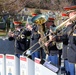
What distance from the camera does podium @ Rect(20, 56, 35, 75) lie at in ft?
27.1

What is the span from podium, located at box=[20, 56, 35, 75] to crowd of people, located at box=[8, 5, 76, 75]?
20.3 inches

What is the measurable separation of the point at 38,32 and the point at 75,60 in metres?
2.05

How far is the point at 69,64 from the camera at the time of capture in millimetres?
8242

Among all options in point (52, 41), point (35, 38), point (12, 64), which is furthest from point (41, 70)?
point (35, 38)

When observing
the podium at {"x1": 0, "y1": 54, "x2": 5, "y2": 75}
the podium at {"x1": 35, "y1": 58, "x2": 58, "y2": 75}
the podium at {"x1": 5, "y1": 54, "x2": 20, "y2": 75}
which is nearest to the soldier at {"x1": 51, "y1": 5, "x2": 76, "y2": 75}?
the podium at {"x1": 35, "y1": 58, "x2": 58, "y2": 75}

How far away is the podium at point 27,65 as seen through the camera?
8.26 m

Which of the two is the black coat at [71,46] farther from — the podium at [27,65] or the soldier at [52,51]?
the soldier at [52,51]

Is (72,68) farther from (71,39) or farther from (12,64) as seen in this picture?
(12,64)

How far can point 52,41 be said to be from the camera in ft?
30.1

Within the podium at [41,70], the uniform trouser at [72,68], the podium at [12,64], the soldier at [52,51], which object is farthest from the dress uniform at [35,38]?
the podium at [41,70]

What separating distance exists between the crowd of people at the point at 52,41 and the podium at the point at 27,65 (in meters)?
0.51

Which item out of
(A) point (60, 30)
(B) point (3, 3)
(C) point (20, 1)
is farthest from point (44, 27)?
(C) point (20, 1)

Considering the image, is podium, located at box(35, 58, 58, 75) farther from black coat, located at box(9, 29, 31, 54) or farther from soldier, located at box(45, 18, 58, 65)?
black coat, located at box(9, 29, 31, 54)

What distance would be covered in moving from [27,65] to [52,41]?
113cm
